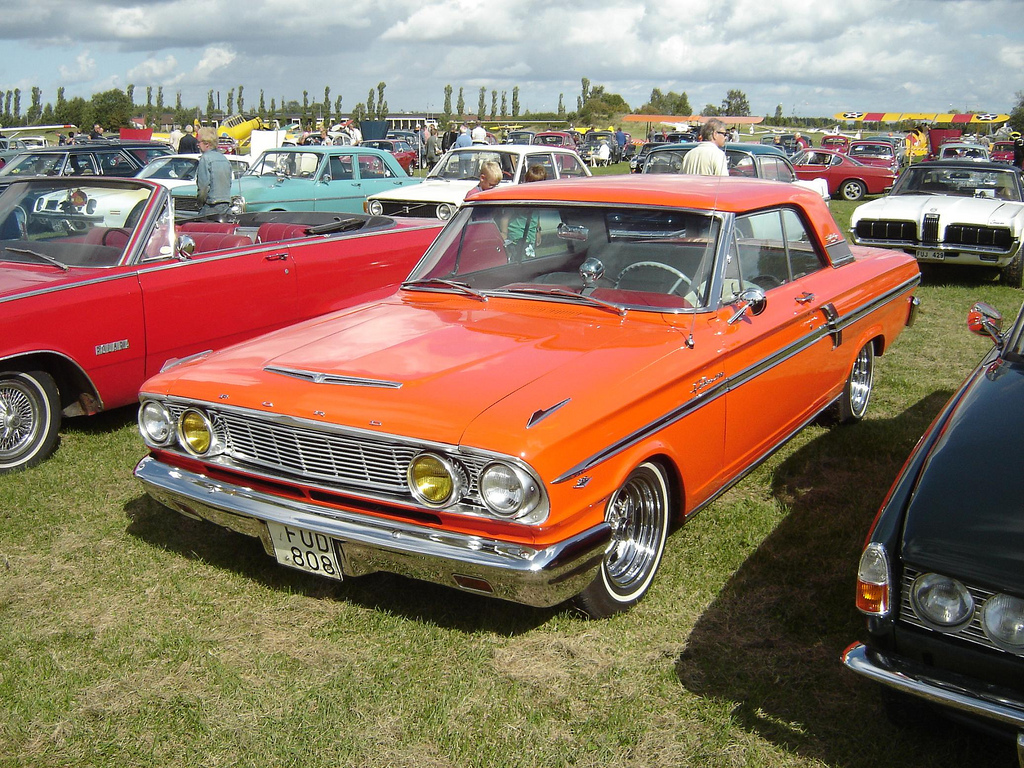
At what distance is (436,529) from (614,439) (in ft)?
2.30

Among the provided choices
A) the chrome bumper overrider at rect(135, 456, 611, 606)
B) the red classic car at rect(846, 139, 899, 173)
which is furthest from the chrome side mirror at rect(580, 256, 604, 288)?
the red classic car at rect(846, 139, 899, 173)

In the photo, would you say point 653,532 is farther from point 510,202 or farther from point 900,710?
point 510,202

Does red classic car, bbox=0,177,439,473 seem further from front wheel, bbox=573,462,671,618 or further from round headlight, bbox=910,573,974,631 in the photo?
round headlight, bbox=910,573,974,631

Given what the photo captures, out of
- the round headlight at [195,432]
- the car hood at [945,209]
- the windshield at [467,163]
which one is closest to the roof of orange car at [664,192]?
the round headlight at [195,432]

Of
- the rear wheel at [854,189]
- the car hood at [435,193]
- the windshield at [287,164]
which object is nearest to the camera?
the car hood at [435,193]

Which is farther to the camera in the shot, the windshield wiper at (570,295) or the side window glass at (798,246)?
the side window glass at (798,246)

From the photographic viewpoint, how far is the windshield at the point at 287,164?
13.7 m

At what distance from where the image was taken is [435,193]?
11945mm

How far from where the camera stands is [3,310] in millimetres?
4680

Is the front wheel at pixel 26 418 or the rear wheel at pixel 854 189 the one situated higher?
the rear wheel at pixel 854 189

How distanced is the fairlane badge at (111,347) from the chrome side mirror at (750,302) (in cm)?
350

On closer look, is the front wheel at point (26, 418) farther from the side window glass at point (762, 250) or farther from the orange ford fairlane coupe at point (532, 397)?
the side window glass at point (762, 250)

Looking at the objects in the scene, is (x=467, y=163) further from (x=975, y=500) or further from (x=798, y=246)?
(x=975, y=500)

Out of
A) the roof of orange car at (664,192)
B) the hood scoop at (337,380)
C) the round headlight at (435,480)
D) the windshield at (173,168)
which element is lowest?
the round headlight at (435,480)
